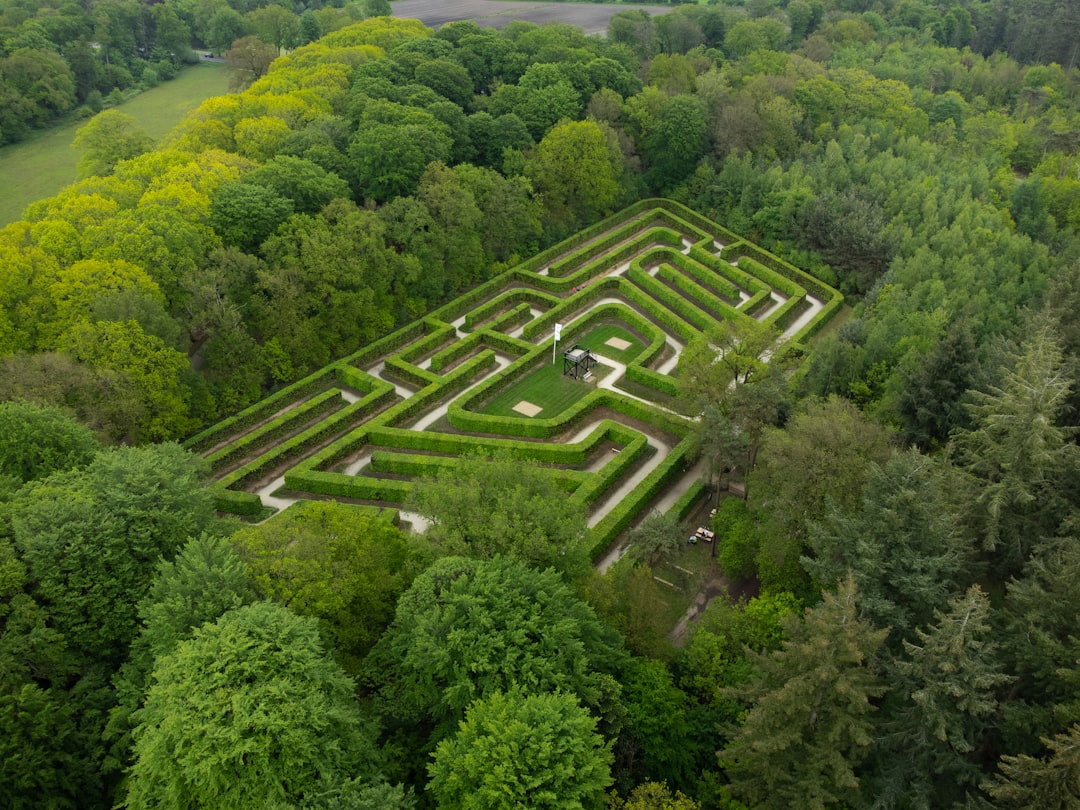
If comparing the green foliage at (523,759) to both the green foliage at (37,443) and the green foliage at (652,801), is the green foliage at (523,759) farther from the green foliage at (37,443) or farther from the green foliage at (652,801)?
the green foliage at (37,443)


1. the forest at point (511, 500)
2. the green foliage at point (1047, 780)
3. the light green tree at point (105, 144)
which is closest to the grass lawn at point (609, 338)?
the forest at point (511, 500)

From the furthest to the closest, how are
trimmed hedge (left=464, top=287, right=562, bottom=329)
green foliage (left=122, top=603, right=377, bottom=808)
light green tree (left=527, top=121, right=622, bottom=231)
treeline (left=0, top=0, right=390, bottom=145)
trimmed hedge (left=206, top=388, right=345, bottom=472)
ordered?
treeline (left=0, top=0, right=390, bottom=145) → light green tree (left=527, top=121, right=622, bottom=231) → trimmed hedge (left=464, top=287, right=562, bottom=329) → trimmed hedge (left=206, top=388, right=345, bottom=472) → green foliage (left=122, top=603, right=377, bottom=808)

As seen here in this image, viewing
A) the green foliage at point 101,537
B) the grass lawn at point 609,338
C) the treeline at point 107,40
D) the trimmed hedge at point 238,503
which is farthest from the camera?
the treeline at point 107,40

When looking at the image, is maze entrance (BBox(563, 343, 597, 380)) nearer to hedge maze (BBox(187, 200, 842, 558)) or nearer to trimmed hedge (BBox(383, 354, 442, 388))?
hedge maze (BBox(187, 200, 842, 558))

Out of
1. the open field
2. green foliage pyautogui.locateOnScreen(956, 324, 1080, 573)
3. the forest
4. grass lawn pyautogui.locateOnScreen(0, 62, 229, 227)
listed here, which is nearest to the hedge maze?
the forest

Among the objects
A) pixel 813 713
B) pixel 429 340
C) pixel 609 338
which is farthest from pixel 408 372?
pixel 813 713

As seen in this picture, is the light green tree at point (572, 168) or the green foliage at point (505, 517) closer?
the green foliage at point (505, 517)

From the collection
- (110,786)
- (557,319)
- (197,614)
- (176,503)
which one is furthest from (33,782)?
(557,319)
